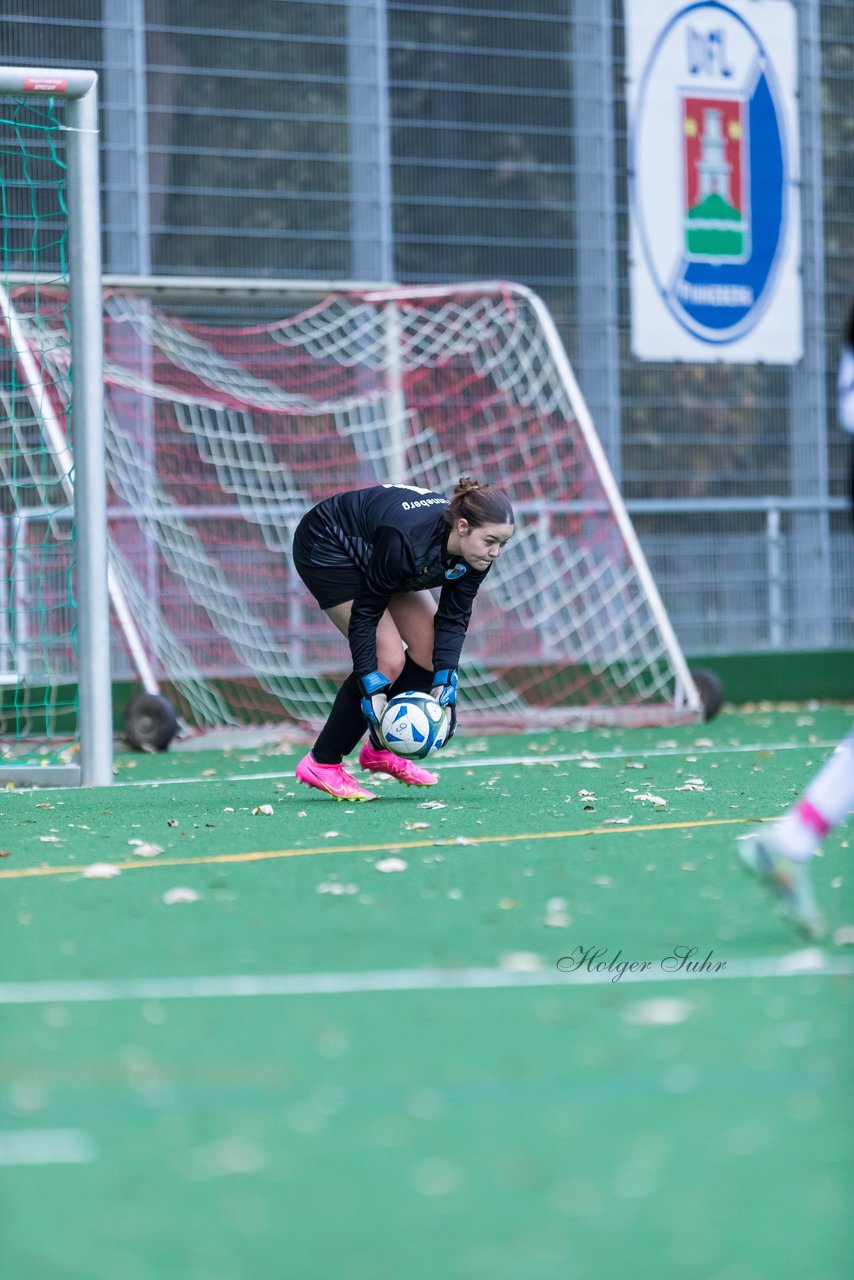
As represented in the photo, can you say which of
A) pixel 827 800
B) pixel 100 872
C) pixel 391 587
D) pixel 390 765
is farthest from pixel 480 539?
pixel 827 800

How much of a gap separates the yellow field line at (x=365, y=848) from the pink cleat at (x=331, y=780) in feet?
3.66

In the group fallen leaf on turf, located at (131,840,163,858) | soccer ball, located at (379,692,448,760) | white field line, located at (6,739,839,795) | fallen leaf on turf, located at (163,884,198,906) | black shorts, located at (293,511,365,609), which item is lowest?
white field line, located at (6,739,839,795)

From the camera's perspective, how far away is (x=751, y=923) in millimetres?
3947

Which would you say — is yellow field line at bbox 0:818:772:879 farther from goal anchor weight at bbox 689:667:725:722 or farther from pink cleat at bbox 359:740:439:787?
goal anchor weight at bbox 689:667:725:722

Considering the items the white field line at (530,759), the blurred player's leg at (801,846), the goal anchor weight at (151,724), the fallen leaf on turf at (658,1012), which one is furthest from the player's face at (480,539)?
the goal anchor weight at (151,724)

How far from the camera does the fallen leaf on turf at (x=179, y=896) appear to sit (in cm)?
434

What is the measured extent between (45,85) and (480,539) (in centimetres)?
278

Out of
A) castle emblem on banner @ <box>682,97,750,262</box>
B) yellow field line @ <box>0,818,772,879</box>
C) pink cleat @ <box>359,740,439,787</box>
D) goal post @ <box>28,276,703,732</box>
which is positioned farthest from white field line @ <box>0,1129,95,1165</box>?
castle emblem on banner @ <box>682,97,750,262</box>

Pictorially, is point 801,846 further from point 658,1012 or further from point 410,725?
point 410,725

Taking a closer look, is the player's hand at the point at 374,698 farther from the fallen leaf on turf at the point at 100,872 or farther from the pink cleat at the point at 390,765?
the fallen leaf on turf at the point at 100,872

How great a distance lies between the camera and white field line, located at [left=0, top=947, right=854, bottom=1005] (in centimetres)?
338

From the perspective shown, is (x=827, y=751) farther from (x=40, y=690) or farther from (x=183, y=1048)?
(x=183, y=1048)

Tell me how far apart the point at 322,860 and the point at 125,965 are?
137cm

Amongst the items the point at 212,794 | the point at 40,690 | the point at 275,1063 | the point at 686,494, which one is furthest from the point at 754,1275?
the point at 686,494
